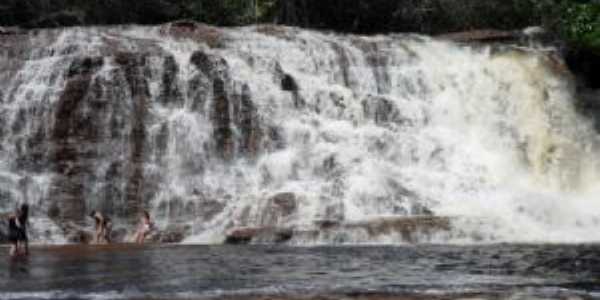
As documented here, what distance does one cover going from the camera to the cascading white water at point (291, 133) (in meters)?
24.2

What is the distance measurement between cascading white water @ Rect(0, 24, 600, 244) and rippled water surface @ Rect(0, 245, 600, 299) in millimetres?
3943

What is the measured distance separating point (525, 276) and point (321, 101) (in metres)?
16.6

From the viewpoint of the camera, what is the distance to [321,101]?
28672mm

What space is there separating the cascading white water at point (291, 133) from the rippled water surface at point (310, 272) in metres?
3.94

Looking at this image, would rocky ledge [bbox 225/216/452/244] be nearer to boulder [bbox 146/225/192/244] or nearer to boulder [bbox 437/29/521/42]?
boulder [bbox 146/225/192/244]

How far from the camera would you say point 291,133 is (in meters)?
27.1

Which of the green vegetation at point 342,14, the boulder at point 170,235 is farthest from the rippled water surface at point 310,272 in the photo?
the green vegetation at point 342,14

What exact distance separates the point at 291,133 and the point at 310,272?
13.8 meters

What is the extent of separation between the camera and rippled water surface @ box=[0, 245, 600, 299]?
10.9m

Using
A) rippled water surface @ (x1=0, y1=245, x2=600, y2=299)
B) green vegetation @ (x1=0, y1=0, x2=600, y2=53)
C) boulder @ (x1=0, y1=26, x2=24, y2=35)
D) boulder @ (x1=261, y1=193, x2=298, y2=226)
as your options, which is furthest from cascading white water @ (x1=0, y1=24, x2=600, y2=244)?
green vegetation @ (x1=0, y1=0, x2=600, y2=53)

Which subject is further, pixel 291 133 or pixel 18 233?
pixel 291 133

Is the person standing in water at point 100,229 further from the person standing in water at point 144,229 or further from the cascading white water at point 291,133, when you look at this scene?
the cascading white water at point 291,133

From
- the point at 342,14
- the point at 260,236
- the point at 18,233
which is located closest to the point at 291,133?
the point at 260,236

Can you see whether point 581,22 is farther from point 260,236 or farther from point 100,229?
point 100,229
